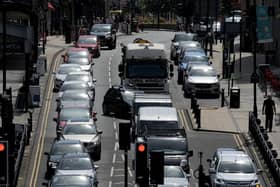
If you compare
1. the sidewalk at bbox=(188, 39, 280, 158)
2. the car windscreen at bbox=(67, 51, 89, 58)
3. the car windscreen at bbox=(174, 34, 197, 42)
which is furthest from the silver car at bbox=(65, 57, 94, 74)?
the car windscreen at bbox=(174, 34, 197, 42)

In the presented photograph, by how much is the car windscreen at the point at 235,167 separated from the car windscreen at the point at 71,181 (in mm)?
5029

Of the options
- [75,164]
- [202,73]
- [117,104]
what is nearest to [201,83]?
[202,73]

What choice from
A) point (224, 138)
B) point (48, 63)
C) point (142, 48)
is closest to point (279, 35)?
point (48, 63)

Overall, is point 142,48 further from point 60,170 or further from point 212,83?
point 60,170

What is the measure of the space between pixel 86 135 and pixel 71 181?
986 cm

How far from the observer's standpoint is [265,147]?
1590 inches

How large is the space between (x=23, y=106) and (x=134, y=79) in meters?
5.57

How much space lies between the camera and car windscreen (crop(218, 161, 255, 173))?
35.2 metres

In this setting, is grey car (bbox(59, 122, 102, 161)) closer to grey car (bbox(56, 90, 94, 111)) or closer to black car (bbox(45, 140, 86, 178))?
black car (bbox(45, 140, 86, 178))

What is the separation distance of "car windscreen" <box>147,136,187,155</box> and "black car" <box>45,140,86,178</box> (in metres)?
2.49

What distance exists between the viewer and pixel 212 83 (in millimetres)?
57875

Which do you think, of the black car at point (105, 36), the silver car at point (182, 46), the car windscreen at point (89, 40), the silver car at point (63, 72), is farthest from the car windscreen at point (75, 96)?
the black car at point (105, 36)

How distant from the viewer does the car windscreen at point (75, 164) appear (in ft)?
116

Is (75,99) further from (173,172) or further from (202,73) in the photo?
(173,172)
